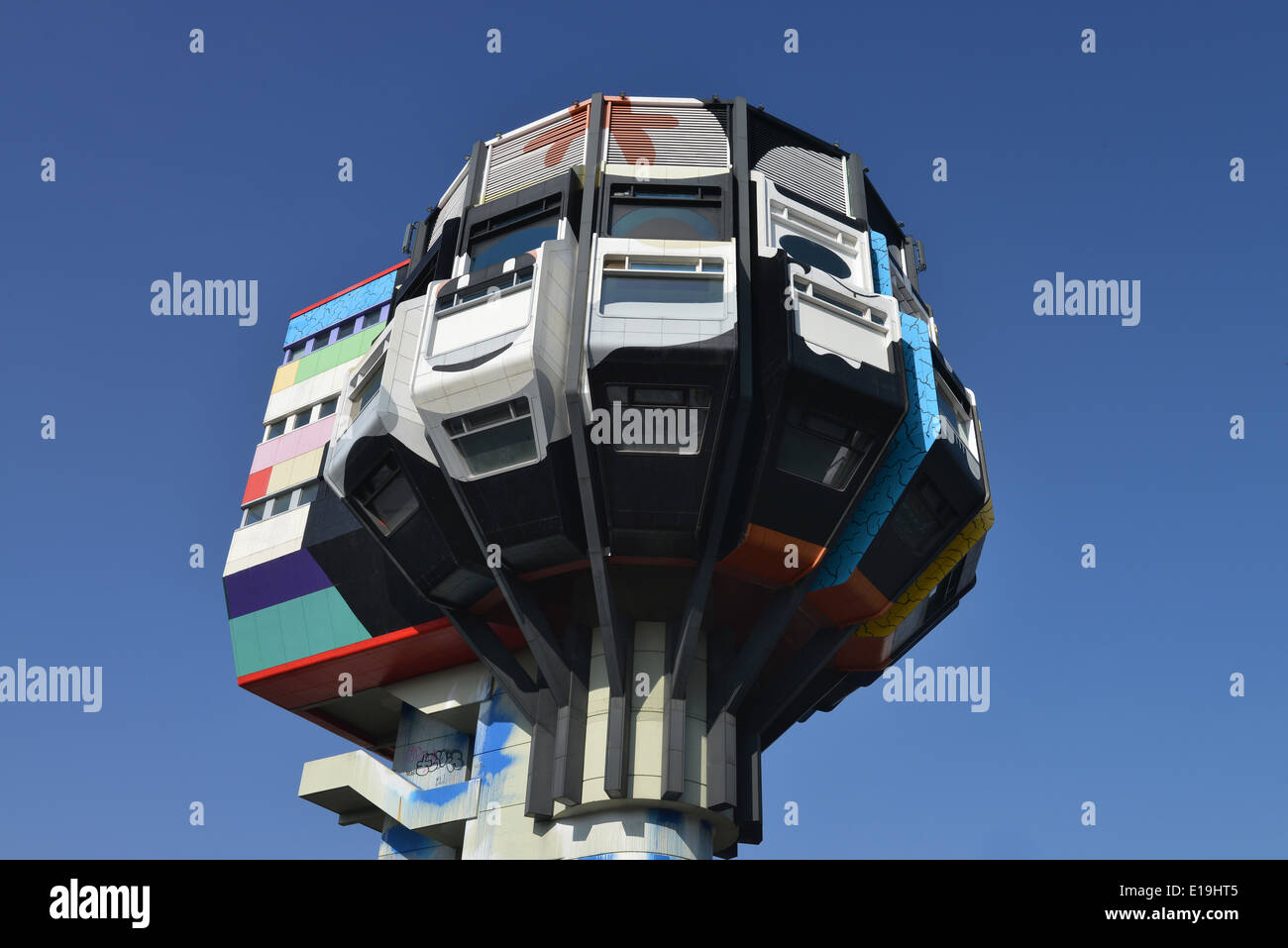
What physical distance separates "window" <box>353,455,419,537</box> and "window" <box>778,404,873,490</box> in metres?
11.9

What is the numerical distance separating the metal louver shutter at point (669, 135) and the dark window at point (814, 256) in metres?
3.81

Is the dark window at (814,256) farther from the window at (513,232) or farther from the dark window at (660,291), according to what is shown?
the window at (513,232)

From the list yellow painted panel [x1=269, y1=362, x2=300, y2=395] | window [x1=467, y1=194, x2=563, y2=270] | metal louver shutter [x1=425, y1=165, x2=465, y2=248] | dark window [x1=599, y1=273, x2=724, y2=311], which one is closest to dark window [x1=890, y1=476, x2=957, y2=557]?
dark window [x1=599, y1=273, x2=724, y2=311]

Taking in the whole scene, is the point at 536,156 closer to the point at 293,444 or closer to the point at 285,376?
the point at 293,444

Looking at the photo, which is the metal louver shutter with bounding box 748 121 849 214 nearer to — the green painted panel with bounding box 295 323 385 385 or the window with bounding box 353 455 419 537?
the window with bounding box 353 455 419 537

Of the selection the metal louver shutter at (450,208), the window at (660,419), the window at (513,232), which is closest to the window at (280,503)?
the metal louver shutter at (450,208)

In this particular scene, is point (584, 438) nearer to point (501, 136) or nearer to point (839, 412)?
point (839, 412)

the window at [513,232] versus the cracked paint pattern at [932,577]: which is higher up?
the window at [513,232]

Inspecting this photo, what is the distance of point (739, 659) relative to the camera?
3691cm

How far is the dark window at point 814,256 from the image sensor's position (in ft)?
123

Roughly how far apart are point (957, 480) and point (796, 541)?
6186mm

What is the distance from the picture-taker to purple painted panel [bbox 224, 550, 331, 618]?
148 feet

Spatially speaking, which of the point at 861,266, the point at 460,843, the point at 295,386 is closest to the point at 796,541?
the point at 861,266

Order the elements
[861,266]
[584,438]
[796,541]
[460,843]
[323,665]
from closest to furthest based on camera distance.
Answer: [584,438], [796,541], [861,266], [460,843], [323,665]
